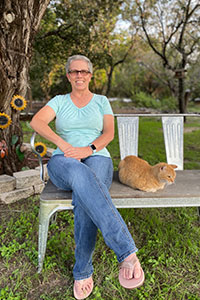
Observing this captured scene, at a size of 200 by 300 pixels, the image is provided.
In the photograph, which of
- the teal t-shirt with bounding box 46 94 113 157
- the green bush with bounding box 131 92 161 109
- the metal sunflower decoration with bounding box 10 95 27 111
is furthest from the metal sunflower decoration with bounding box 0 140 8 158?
the green bush with bounding box 131 92 161 109

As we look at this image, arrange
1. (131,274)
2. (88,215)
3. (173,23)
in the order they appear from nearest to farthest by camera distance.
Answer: (131,274)
(88,215)
(173,23)

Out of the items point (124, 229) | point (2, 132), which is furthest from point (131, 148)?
point (2, 132)

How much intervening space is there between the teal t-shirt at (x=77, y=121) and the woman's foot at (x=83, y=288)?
0.90 meters

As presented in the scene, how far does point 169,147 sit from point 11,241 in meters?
1.76

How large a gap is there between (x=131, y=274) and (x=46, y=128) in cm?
115

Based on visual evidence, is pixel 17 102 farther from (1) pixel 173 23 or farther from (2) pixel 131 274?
(1) pixel 173 23

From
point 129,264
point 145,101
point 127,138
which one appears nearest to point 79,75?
point 127,138

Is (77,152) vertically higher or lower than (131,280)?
higher

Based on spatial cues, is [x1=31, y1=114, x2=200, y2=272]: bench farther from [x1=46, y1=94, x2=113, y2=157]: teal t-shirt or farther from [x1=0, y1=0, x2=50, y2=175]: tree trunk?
[x1=0, y1=0, x2=50, y2=175]: tree trunk

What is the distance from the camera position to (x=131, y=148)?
2680 mm

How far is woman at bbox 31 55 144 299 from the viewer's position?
4.76ft

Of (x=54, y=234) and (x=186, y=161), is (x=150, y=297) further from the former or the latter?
(x=186, y=161)

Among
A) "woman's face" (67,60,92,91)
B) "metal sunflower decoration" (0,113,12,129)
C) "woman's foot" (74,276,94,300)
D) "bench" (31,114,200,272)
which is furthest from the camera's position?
"metal sunflower decoration" (0,113,12,129)

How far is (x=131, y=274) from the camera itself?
1.40 meters
